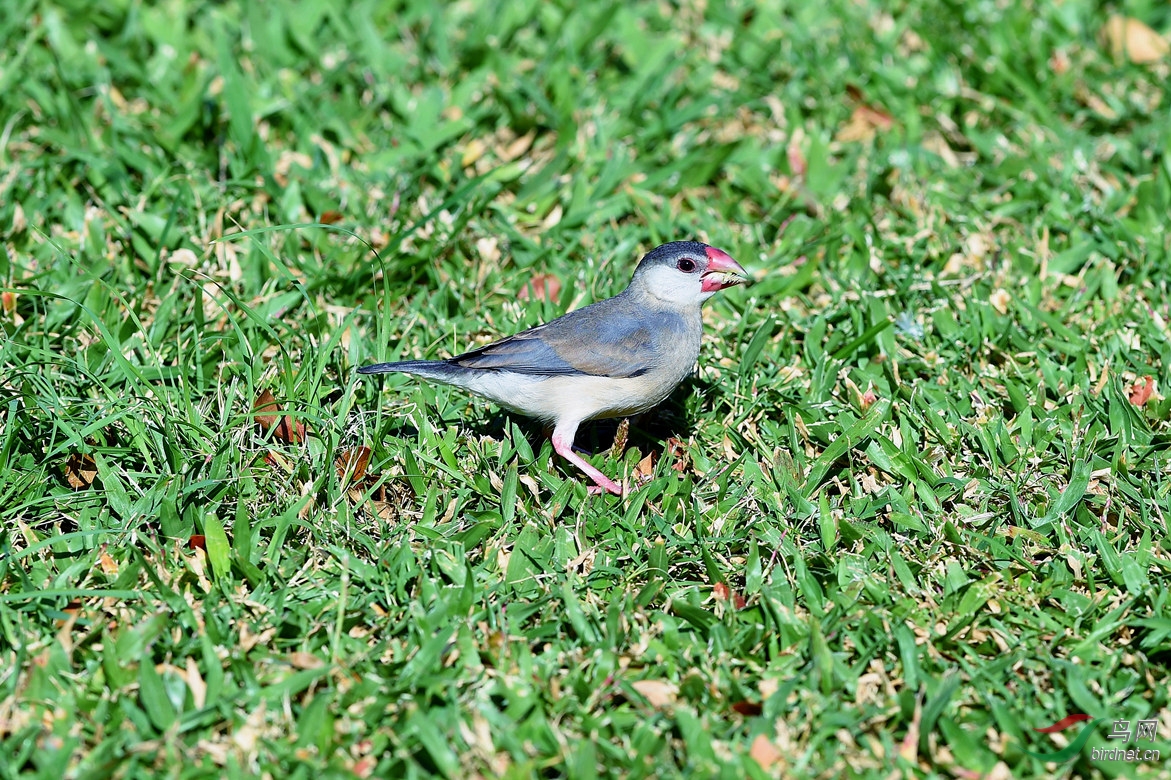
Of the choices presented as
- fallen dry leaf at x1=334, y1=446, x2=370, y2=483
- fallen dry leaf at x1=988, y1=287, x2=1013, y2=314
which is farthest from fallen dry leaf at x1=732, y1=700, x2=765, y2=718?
fallen dry leaf at x1=988, y1=287, x2=1013, y2=314

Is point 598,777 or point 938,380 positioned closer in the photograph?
point 598,777

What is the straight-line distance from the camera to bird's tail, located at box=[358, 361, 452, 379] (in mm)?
4512

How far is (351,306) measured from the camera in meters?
5.62

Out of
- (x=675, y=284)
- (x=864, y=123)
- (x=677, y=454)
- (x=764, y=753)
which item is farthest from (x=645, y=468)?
(x=864, y=123)

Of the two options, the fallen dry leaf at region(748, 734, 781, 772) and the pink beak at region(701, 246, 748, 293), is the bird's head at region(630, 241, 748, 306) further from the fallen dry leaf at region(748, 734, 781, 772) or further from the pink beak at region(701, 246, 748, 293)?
the fallen dry leaf at region(748, 734, 781, 772)

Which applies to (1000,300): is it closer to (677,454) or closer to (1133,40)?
(677,454)

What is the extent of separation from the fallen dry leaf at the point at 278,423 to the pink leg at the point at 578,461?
1.01 meters

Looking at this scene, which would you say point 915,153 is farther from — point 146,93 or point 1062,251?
point 146,93

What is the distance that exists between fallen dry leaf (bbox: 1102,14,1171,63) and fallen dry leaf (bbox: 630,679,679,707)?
568 cm

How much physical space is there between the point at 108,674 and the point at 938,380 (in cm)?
Result: 353

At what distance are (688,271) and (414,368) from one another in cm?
122

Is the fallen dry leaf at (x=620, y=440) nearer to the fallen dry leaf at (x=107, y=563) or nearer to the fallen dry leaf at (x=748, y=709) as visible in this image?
the fallen dry leaf at (x=748, y=709)

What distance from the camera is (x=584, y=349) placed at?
4750 mm

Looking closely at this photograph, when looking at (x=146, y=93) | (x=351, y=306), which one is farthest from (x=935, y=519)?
(x=146, y=93)
